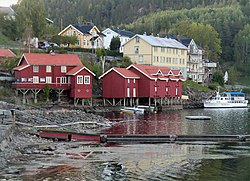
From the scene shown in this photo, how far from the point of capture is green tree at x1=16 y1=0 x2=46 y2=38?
78.3 m

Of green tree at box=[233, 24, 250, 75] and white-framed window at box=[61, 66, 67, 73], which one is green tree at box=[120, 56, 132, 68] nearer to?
→ white-framed window at box=[61, 66, 67, 73]

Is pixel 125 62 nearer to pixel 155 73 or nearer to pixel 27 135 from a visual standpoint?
pixel 155 73

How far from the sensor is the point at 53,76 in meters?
60.8

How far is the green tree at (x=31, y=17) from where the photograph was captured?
78.3 meters

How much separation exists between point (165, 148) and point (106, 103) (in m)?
35.0

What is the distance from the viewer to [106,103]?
66.7 m

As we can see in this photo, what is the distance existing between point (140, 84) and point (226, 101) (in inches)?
815

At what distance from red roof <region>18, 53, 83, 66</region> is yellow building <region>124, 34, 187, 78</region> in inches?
876

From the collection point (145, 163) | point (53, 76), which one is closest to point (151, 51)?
point (53, 76)

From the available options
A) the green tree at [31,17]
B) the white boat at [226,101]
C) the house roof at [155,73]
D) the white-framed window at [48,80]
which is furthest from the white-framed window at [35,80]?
the white boat at [226,101]

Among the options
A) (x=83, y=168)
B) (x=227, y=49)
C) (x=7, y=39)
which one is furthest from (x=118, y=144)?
(x=227, y=49)

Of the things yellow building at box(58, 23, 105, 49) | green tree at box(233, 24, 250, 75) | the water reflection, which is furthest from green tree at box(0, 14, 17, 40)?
green tree at box(233, 24, 250, 75)

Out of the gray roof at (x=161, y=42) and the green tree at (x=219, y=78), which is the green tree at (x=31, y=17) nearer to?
the gray roof at (x=161, y=42)

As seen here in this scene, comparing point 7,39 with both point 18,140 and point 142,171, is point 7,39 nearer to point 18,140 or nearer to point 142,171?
point 18,140
